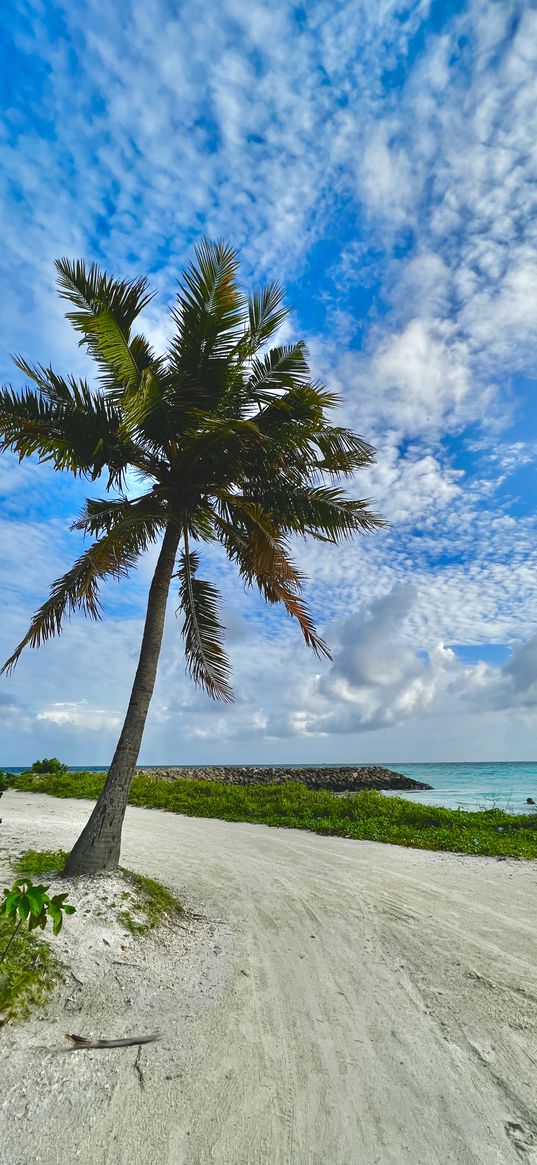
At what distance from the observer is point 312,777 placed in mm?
30391

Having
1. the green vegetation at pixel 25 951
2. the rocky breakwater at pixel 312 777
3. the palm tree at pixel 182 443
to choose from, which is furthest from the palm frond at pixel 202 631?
the rocky breakwater at pixel 312 777

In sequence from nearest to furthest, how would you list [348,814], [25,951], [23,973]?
[23,973], [25,951], [348,814]

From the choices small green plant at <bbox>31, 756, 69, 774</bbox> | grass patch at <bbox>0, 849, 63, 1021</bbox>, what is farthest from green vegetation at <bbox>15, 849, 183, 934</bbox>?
small green plant at <bbox>31, 756, 69, 774</bbox>

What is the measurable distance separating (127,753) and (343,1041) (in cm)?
384

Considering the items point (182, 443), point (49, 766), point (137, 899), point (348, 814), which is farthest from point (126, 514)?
point (49, 766)

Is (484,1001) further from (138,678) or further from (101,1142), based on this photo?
(138,678)

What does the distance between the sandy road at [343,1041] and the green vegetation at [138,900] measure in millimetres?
591

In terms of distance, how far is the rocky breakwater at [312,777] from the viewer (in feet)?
95.1

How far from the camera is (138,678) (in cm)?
712

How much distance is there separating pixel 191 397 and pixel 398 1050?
6957 millimetres

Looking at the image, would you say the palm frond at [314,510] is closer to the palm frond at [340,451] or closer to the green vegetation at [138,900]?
the palm frond at [340,451]

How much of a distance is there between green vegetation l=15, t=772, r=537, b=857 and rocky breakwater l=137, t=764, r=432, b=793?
8.12m

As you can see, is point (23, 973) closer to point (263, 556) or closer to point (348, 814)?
point (263, 556)

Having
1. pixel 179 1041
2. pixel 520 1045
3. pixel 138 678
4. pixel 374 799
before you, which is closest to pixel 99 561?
pixel 138 678
